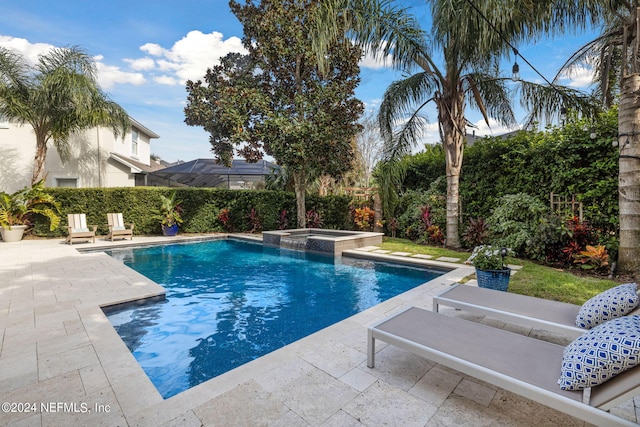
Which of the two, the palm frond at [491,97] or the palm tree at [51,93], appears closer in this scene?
the palm frond at [491,97]

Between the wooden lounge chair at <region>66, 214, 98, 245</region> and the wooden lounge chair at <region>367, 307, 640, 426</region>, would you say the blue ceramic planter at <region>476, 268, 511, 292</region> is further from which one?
the wooden lounge chair at <region>66, 214, 98, 245</region>

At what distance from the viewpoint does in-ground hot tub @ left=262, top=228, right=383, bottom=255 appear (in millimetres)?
10219

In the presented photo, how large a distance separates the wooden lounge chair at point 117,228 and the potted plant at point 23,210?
2148mm

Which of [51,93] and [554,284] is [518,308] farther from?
[51,93]

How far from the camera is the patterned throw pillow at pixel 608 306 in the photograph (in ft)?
8.82

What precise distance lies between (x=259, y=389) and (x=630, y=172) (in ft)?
28.0

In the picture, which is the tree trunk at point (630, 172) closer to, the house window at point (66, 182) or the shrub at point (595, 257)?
the shrub at point (595, 257)

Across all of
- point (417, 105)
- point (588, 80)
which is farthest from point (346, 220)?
point (588, 80)

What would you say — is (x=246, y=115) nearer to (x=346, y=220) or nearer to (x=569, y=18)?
(x=346, y=220)

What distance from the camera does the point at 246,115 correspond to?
12.2 metres

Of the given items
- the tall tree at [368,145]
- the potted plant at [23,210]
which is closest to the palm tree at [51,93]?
the potted plant at [23,210]

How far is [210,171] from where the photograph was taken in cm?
1688

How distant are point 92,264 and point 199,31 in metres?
12.2

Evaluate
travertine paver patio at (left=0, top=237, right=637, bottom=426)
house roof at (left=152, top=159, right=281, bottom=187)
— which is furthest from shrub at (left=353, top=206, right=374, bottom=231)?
travertine paver patio at (left=0, top=237, right=637, bottom=426)
